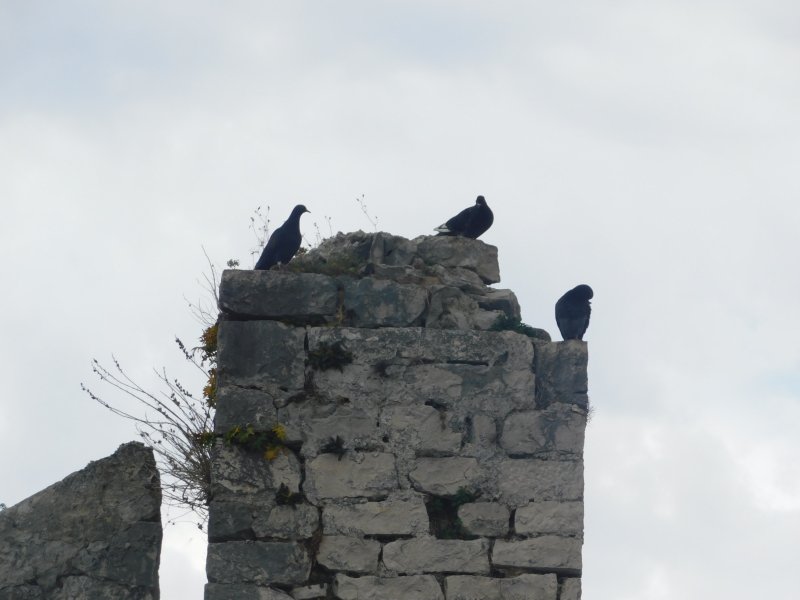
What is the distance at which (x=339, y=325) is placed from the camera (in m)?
6.45

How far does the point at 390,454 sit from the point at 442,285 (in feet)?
2.93

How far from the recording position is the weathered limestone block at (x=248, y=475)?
6156 millimetres

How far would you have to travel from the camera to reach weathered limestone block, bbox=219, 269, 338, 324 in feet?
21.0

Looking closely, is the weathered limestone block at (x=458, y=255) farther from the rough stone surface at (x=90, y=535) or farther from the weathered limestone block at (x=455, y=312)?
the rough stone surface at (x=90, y=535)

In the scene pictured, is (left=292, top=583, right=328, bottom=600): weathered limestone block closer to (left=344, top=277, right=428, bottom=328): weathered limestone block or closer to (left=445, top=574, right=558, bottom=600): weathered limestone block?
(left=445, top=574, right=558, bottom=600): weathered limestone block

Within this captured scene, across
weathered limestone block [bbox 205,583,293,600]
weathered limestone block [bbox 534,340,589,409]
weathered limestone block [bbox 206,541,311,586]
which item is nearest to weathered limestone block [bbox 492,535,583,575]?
weathered limestone block [bbox 534,340,589,409]

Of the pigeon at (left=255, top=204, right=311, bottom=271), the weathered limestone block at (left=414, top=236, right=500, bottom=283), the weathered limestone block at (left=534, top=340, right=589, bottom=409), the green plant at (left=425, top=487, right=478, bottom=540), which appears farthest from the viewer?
the weathered limestone block at (left=414, top=236, right=500, bottom=283)

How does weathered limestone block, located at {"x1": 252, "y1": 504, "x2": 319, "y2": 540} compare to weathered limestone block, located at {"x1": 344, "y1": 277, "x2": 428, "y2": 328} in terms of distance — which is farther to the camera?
weathered limestone block, located at {"x1": 344, "y1": 277, "x2": 428, "y2": 328}

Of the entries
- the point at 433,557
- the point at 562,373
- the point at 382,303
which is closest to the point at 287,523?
the point at 433,557

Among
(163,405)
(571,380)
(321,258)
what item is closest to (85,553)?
(163,405)

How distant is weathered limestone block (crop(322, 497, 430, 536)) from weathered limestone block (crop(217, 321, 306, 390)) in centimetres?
61

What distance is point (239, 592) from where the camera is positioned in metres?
5.98

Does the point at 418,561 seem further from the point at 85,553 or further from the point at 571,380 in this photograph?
the point at 85,553

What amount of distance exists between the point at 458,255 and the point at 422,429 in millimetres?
993
